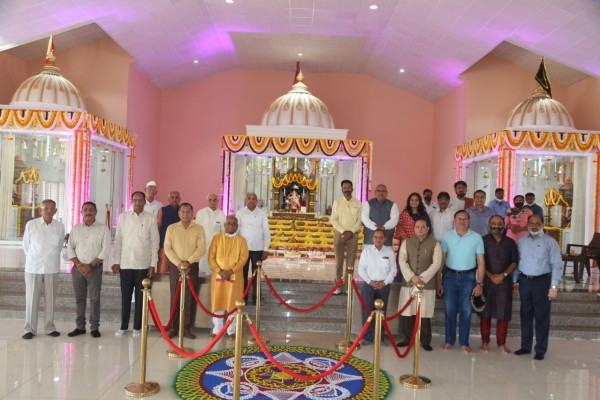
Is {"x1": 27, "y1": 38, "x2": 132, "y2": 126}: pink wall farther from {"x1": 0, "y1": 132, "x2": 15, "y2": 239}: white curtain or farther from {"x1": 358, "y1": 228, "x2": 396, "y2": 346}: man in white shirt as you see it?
{"x1": 358, "y1": 228, "x2": 396, "y2": 346}: man in white shirt

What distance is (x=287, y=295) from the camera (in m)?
7.64

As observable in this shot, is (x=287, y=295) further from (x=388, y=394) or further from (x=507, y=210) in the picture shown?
(x=507, y=210)

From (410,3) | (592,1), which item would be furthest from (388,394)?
(410,3)

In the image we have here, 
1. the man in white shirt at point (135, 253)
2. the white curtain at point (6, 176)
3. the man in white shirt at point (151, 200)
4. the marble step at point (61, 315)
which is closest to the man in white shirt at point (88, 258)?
the man in white shirt at point (135, 253)

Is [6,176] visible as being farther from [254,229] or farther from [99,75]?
[254,229]

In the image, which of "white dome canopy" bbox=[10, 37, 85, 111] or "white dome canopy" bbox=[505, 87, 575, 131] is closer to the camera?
"white dome canopy" bbox=[10, 37, 85, 111]

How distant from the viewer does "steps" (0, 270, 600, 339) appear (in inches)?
276

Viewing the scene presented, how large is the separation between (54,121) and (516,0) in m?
9.66

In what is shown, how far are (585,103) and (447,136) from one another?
391 centimetres

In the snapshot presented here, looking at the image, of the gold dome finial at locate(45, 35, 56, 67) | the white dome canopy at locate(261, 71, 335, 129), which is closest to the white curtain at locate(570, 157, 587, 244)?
the white dome canopy at locate(261, 71, 335, 129)

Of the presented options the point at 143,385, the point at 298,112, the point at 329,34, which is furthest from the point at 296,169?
the point at 143,385

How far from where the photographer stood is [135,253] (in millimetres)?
6254

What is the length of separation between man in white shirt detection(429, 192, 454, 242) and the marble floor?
4.66 feet

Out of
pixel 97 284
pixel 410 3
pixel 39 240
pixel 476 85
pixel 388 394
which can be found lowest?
pixel 388 394
